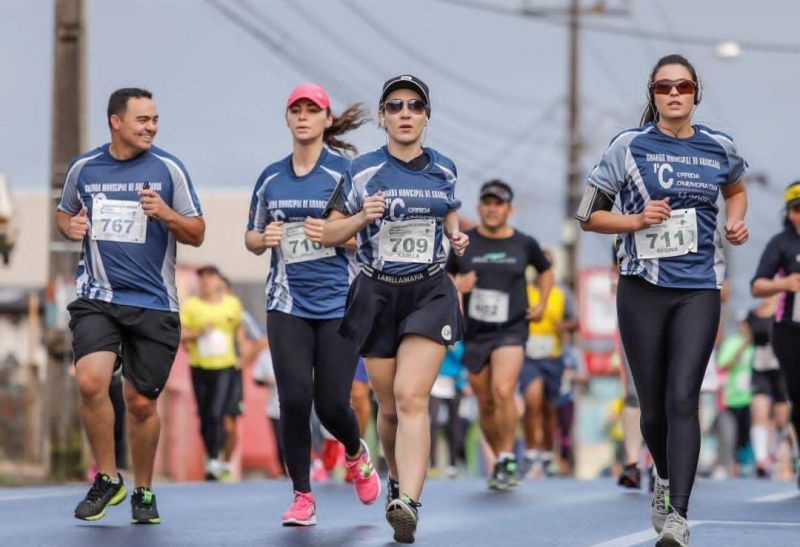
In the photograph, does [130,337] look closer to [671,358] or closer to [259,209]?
[259,209]

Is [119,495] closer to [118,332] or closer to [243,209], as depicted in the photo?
[118,332]

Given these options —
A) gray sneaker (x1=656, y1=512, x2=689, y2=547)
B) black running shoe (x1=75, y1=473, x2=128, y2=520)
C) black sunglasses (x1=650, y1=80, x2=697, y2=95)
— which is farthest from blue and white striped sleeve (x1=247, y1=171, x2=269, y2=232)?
gray sneaker (x1=656, y1=512, x2=689, y2=547)

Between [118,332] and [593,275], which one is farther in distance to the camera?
[593,275]

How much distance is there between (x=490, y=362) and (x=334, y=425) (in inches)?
178

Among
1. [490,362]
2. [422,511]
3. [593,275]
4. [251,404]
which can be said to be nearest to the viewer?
[422,511]

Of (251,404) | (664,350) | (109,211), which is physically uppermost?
(109,211)

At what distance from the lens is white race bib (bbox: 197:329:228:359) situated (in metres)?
18.4

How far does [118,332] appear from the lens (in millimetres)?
10094

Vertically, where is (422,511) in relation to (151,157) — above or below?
below

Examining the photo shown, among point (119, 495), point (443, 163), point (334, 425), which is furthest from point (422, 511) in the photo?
point (443, 163)

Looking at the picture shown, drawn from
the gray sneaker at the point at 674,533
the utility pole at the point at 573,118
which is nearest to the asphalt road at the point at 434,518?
the gray sneaker at the point at 674,533

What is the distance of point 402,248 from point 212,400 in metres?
9.38

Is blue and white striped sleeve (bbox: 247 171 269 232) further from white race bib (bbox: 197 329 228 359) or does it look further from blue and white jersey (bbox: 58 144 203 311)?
white race bib (bbox: 197 329 228 359)

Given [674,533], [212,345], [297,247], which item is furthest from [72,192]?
[212,345]
